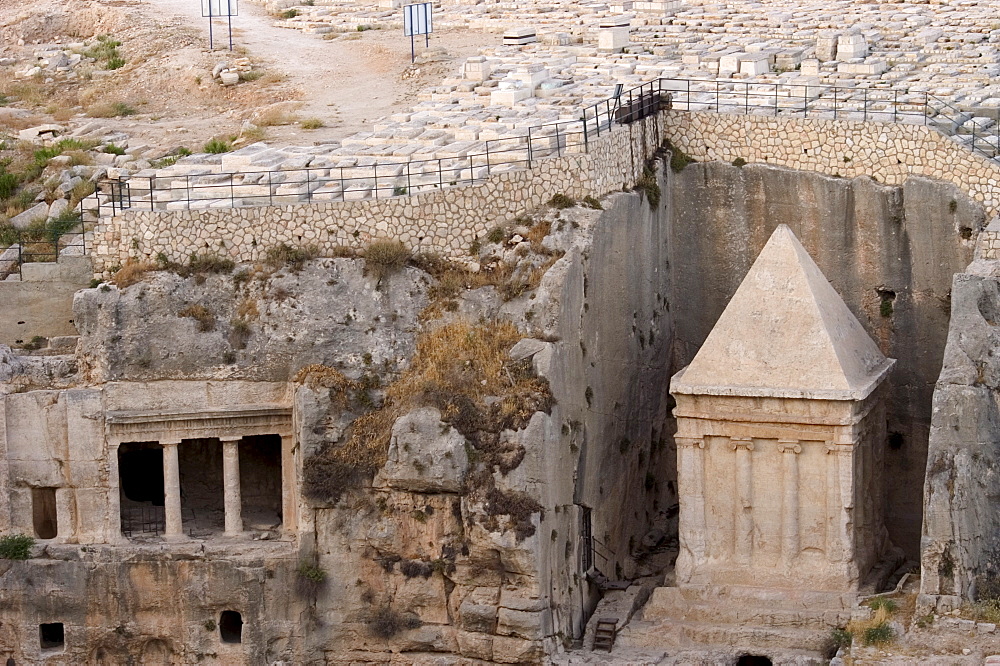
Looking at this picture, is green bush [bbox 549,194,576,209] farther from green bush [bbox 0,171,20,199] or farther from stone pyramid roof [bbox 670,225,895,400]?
green bush [bbox 0,171,20,199]

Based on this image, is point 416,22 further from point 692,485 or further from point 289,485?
point 692,485

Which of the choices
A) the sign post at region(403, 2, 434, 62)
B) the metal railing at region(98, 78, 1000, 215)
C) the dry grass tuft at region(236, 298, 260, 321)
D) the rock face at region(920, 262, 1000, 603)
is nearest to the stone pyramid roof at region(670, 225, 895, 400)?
the rock face at region(920, 262, 1000, 603)

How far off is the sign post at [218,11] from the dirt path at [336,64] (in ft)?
0.60

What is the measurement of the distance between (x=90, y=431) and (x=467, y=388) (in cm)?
664

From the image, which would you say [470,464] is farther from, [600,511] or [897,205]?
[897,205]

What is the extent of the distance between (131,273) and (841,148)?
43.4 ft

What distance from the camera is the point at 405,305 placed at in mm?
42094

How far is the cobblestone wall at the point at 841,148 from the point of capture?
43500 mm

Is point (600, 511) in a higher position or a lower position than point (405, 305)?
lower

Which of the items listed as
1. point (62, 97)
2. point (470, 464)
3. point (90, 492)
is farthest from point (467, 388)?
point (62, 97)

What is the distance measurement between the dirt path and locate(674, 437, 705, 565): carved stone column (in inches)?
448

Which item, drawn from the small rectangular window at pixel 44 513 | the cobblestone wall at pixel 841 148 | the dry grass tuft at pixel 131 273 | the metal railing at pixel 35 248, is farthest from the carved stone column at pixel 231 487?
the cobblestone wall at pixel 841 148

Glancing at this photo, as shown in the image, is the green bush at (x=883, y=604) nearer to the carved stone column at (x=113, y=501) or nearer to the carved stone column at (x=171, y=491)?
the carved stone column at (x=171, y=491)

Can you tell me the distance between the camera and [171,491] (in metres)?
42.1
